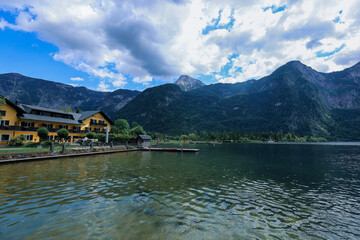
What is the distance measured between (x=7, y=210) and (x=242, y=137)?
186 m

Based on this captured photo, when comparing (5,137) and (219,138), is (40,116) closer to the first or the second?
(5,137)

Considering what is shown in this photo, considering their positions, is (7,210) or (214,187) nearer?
(7,210)

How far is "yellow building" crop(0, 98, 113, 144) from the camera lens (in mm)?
43638

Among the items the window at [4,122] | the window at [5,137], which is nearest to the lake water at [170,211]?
the window at [5,137]

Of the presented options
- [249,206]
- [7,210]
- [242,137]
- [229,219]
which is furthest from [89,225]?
[242,137]

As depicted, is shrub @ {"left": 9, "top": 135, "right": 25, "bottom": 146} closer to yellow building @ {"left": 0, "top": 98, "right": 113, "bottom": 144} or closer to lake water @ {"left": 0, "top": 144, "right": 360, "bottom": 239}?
yellow building @ {"left": 0, "top": 98, "right": 113, "bottom": 144}

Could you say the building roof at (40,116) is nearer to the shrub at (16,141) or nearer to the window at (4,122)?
the window at (4,122)

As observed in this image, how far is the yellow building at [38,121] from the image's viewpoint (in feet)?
143

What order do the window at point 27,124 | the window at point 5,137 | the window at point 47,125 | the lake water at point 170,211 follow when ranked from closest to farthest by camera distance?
the lake water at point 170,211
the window at point 5,137
the window at point 27,124
the window at point 47,125

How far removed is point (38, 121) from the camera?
167ft

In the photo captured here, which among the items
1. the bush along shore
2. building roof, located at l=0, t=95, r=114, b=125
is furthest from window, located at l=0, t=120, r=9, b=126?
the bush along shore

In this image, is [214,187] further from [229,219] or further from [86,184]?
[86,184]

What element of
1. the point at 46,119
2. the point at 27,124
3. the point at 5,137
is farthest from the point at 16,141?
the point at 46,119

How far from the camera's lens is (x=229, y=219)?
350 inches
